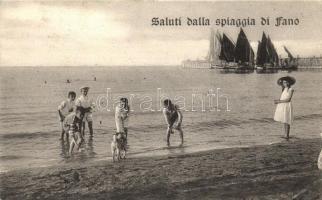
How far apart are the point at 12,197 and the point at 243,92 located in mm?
19031

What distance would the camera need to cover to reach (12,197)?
7.01 meters

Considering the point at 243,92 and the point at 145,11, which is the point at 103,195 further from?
the point at 243,92

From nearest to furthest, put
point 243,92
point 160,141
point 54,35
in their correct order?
point 54,35, point 160,141, point 243,92

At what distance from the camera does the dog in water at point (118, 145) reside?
326 inches

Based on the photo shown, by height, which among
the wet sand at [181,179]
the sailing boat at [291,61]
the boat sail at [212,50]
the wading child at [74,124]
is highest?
the boat sail at [212,50]

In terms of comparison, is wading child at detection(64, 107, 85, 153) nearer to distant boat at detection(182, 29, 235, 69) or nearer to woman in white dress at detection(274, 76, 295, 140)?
distant boat at detection(182, 29, 235, 69)

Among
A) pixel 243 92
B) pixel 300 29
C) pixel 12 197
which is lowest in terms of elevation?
pixel 12 197

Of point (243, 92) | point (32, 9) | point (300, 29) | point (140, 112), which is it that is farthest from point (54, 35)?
point (243, 92)

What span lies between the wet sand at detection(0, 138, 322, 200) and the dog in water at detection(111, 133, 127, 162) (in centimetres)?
28

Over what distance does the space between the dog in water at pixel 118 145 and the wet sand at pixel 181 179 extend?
0.28 meters

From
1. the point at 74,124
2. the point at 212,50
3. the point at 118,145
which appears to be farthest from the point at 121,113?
the point at 212,50

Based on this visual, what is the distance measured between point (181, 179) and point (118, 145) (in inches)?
67.9

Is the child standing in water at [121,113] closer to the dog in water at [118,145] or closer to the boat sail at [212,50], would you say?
the dog in water at [118,145]

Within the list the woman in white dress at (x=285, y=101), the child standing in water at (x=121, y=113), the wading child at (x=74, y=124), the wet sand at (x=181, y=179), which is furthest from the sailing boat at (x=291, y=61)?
the wading child at (x=74, y=124)
